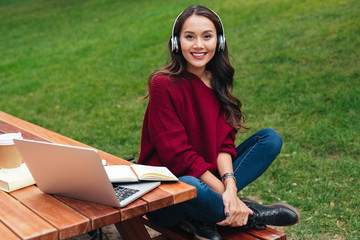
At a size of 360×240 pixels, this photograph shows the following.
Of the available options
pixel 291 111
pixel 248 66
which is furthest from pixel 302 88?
pixel 248 66

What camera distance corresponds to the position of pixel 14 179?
2.10m

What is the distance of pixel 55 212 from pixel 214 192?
91 centimetres

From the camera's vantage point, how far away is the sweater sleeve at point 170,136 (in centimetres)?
262

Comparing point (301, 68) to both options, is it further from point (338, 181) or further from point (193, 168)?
point (193, 168)

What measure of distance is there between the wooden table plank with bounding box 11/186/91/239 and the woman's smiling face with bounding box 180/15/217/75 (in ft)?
4.10

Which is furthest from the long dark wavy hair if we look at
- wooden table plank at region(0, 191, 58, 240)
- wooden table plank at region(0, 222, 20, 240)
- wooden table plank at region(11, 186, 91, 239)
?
wooden table plank at region(0, 222, 20, 240)

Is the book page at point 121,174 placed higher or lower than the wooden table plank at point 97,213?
higher

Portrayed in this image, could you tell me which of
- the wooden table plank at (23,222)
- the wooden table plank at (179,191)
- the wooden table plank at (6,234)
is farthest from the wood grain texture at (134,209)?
the wooden table plank at (6,234)

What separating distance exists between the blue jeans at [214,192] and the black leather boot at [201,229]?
0.11 ft

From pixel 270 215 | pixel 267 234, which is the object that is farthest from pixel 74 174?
pixel 270 215

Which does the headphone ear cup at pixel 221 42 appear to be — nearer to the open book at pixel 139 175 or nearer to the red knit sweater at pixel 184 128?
the red knit sweater at pixel 184 128

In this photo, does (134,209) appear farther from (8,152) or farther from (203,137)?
(203,137)

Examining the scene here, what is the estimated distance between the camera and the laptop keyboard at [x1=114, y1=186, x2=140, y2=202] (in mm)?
1914

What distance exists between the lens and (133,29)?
10570mm
